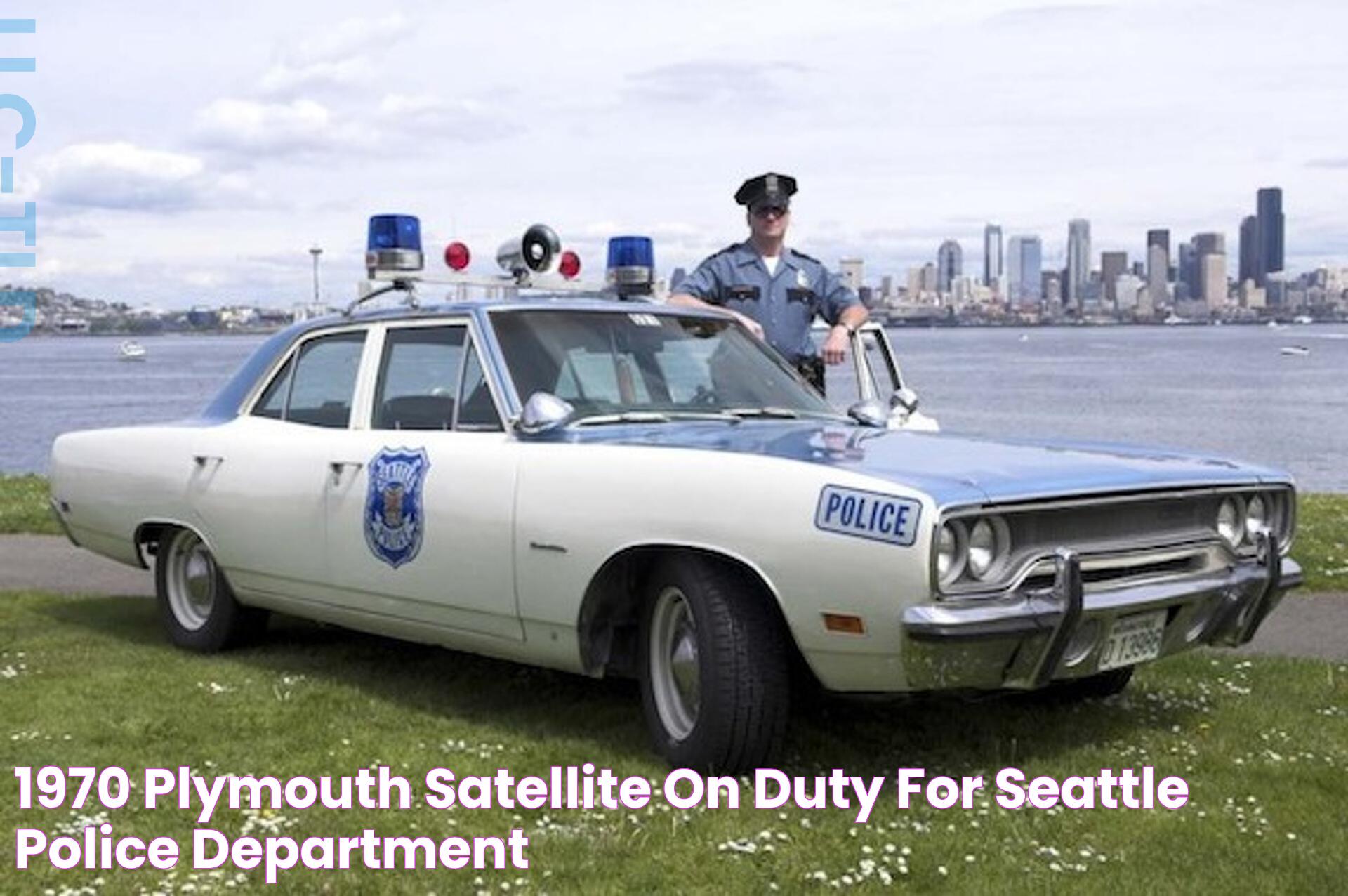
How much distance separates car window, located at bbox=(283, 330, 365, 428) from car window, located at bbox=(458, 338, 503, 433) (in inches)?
28.4

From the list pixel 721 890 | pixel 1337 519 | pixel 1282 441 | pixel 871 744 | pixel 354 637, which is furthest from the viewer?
pixel 1282 441

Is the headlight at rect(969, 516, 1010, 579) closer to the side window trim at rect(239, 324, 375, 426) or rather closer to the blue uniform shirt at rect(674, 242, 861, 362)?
the side window trim at rect(239, 324, 375, 426)

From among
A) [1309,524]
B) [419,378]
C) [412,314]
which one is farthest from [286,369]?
[1309,524]

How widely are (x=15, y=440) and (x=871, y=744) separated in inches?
1392

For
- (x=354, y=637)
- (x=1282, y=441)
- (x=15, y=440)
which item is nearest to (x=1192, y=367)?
(x=1282, y=441)

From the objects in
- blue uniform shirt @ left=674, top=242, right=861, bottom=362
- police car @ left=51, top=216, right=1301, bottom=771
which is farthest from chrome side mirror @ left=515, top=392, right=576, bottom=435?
blue uniform shirt @ left=674, top=242, right=861, bottom=362

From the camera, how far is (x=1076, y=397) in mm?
51594

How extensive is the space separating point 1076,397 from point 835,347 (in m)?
45.2

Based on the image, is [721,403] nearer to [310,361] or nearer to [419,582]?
[419,582]

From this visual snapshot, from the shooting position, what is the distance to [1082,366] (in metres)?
81.1

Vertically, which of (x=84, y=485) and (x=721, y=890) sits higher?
(x=84, y=485)

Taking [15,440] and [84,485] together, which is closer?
[84,485]

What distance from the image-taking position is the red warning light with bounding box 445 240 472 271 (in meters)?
7.33

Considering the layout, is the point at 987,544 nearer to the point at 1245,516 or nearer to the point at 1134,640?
the point at 1134,640
